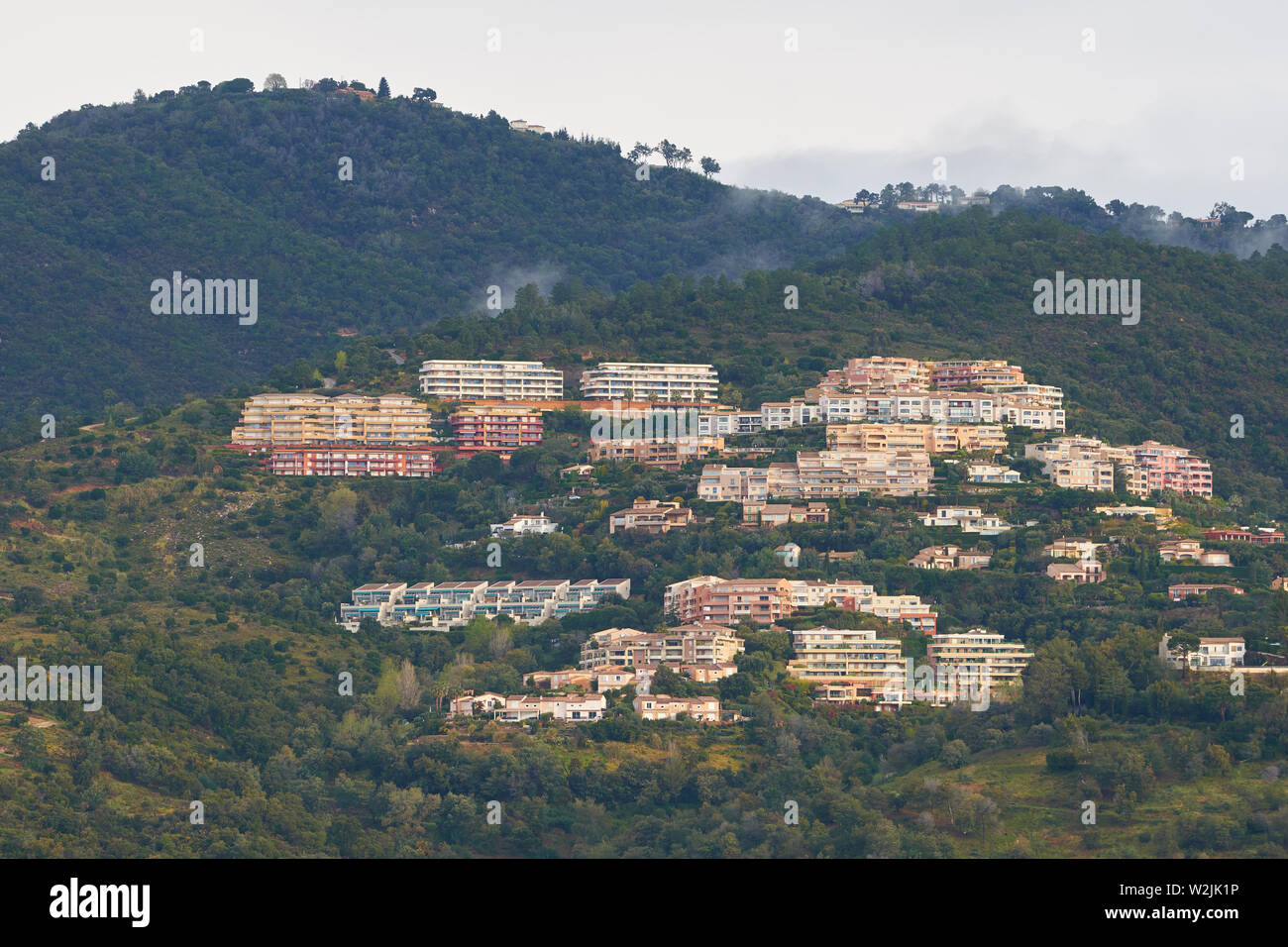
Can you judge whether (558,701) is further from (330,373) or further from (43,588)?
(330,373)

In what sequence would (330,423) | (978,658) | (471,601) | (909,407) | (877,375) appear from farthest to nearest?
(877,375), (330,423), (909,407), (471,601), (978,658)

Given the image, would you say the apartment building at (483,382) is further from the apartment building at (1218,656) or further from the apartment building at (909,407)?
the apartment building at (1218,656)

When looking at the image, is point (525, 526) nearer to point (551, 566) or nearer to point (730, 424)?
point (551, 566)

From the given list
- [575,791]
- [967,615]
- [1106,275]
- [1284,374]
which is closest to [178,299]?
[1106,275]

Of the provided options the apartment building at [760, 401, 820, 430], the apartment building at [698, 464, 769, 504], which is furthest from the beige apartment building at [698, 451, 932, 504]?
the apartment building at [760, 401, 820, 430]

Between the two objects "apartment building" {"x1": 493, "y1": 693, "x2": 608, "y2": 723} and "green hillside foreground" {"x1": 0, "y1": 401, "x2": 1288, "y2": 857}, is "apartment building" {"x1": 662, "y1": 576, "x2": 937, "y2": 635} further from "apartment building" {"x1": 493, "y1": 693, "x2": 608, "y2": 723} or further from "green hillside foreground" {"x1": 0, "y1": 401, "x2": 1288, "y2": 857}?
"apartment building" {"x1": 493, "y1": 693, "x2": 608, "y2": 723}

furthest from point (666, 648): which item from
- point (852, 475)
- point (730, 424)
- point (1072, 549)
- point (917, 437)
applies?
point (730, 424)
